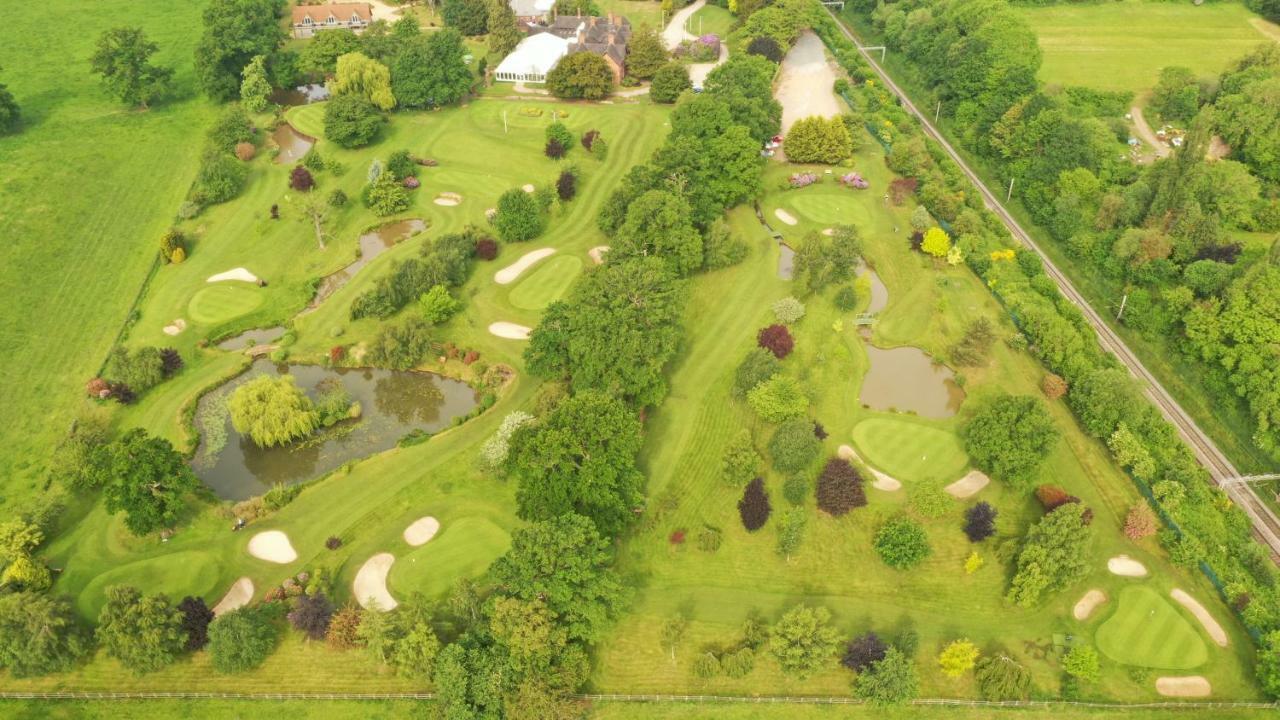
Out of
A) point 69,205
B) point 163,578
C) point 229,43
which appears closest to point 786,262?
point 163,578

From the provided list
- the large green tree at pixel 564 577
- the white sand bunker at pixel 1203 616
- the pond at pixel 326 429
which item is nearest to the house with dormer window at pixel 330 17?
the pond at pixel 326 429

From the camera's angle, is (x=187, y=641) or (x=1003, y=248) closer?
(x=187, y=641)

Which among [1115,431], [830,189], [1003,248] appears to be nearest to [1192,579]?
[1115,431]

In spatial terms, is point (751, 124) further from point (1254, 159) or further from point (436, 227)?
point (1254, 159)

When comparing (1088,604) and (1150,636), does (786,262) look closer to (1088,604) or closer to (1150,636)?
(1088,604)

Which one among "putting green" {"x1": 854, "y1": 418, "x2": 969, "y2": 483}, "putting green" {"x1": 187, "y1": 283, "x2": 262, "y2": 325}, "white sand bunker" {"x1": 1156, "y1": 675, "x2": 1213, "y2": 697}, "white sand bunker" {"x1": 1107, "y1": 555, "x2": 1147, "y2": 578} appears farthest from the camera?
"putting green" {"x1": 187, "y1": 283, "x2": 262, "y2": 325}

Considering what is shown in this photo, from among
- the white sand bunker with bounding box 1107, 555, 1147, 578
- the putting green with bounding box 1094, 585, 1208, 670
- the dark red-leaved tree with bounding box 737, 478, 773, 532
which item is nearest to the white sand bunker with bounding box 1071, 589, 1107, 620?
the putting green with bounding box 1094, 585, 1208, 670

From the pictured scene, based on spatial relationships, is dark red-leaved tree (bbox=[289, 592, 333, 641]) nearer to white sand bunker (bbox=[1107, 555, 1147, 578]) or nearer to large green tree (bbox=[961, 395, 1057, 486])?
A: large green tree (bbox=[961, 395, 1057, 486])
